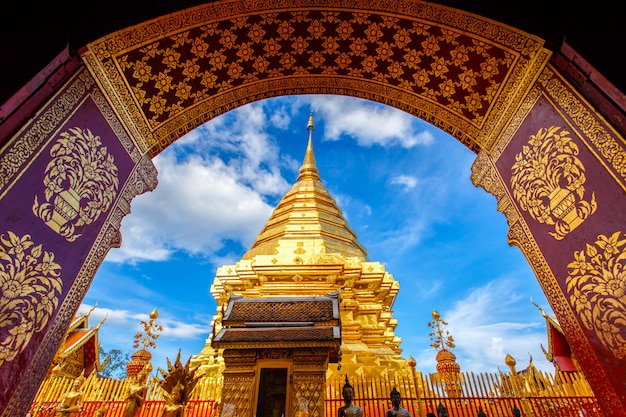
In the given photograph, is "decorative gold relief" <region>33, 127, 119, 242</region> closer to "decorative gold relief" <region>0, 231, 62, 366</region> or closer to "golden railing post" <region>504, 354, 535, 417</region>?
"decorative gold relief" <region>0, 231, 62, 366</region>

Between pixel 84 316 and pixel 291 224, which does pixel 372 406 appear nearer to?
pixel 291 224

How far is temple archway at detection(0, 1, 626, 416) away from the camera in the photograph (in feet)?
10.5

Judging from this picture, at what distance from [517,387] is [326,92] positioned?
637 cm

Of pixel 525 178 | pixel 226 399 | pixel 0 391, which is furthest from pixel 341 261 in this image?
pixel 0 391

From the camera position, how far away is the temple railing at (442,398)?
237 inches

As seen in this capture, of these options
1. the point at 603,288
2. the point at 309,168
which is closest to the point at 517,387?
the point at 603,288

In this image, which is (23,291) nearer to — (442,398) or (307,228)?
(442,398)

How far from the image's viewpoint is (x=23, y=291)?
3.12 m

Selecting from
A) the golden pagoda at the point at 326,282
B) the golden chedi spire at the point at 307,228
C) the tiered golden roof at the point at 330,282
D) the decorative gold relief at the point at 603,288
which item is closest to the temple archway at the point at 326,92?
the decorative gold relief at the point at 603,288

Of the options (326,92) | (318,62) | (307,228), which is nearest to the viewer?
(318,62)

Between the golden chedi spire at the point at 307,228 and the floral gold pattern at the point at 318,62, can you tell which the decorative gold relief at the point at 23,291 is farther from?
the golden chedi spire at the point at 307,228

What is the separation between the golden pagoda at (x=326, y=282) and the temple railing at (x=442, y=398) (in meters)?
1.45

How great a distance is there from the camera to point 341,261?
11.4 meters

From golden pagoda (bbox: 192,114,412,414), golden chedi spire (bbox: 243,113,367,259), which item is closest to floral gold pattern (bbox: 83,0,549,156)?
golden pagoda (bbox: 192,114,412,414)
